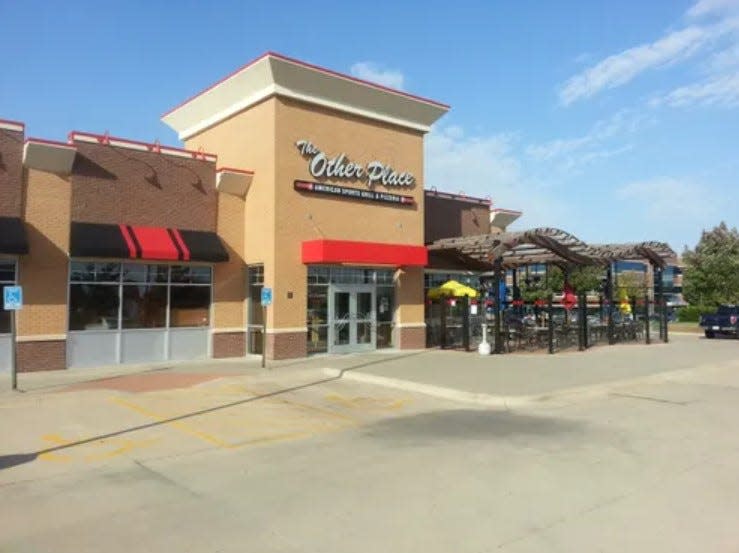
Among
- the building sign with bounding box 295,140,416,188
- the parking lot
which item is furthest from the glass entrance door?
the parking lot

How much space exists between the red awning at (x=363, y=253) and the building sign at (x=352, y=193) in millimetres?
1645

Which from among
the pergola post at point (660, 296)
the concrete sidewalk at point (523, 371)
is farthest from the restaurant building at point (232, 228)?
the pergola post at point (660, 296)

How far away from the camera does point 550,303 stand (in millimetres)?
21500

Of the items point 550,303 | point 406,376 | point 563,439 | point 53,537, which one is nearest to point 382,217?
point 550,303

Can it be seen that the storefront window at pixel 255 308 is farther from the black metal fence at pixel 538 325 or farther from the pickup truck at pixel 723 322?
the pickup truck at pixel 723 322

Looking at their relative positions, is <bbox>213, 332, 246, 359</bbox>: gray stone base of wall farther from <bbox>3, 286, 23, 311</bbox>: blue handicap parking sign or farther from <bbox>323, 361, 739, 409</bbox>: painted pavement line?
<bbox>3, 286, 23, 311</bbox>: blue handicap parking sign

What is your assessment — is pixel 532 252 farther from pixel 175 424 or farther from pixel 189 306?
pixel 175 424

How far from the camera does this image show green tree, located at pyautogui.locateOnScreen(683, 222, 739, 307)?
4622 cm

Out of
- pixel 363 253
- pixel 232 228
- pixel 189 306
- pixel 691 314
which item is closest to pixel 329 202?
pixel 363 253

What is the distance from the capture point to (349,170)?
838 inches

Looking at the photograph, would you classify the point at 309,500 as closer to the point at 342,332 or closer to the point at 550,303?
the point at 342,332

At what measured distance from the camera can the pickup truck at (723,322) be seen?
30753 mm

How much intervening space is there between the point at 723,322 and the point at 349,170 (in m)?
21.2

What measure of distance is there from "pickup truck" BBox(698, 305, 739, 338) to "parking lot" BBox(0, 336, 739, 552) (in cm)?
1779
